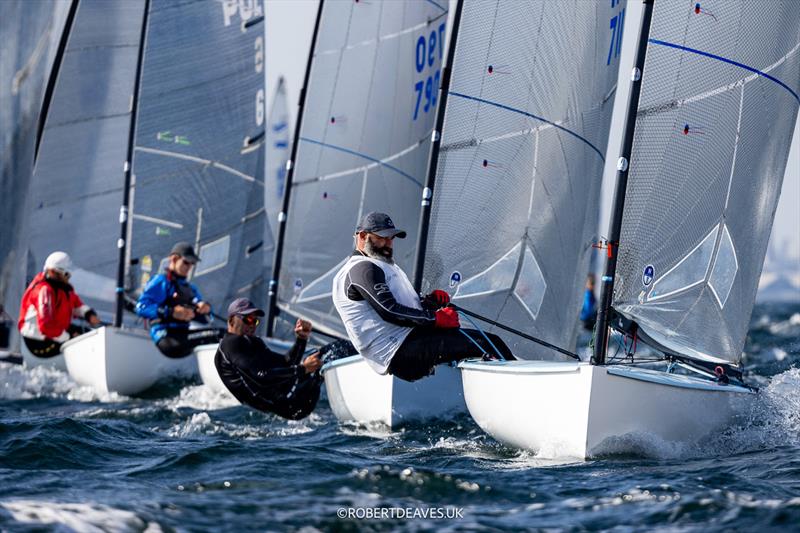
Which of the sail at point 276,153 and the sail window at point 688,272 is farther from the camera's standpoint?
the sail at point 276,153

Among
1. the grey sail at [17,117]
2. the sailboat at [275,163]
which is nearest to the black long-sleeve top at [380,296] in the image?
the grey sail at [17,117]

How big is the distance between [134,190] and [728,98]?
7798 mm

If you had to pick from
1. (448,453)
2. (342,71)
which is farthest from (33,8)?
(448,453)

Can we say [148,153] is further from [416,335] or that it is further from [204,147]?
[416,335]

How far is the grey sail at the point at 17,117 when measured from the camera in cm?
1204

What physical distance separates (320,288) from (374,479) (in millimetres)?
6622

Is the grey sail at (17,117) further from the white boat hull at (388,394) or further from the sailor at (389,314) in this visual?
the sailor at (389,314)

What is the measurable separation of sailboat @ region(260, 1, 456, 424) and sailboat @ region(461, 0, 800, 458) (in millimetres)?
4828

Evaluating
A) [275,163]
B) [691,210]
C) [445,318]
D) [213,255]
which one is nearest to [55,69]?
[213,255]

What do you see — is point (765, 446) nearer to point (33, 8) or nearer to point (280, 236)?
point (280, 236)

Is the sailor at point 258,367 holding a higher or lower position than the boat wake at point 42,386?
higher

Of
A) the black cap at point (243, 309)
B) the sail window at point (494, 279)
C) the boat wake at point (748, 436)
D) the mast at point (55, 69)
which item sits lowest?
the boat wake at point (748, 436)

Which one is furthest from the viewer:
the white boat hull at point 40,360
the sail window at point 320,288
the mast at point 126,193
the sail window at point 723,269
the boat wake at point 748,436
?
the sail window at point 320,288

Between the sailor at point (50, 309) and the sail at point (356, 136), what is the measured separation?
2.12 m
